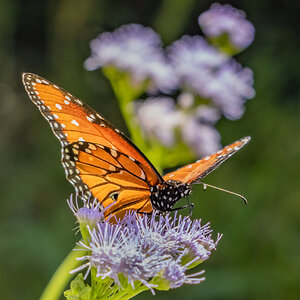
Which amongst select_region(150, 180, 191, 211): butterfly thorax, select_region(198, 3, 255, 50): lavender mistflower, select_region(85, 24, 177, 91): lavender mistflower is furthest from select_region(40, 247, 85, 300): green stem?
select_region(198, 3, 255, 50): lavender mistflower

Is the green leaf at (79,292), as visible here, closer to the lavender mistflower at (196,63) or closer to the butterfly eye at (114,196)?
the butterfly eye at (114,196)

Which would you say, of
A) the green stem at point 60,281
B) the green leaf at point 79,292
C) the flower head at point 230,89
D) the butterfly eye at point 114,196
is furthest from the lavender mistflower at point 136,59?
the green leaf at point 79,292

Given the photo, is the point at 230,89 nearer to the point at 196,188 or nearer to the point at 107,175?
the point at 196,188

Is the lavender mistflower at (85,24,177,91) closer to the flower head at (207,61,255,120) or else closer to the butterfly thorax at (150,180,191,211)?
the flower head at (207,61,255,120)

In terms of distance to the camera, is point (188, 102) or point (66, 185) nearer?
point (188, 102)

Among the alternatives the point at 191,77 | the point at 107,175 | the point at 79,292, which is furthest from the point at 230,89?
the point at 79,292

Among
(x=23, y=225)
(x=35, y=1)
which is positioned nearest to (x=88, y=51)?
(x=35, y=1)

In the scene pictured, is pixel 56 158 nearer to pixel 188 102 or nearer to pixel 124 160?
pixel 188 102
